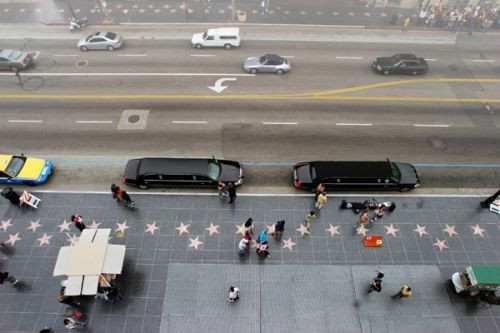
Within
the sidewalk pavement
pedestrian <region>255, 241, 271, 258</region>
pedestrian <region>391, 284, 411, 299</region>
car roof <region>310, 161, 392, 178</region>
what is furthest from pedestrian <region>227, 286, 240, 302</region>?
car roof <region>310, 161, 392, 178</region>

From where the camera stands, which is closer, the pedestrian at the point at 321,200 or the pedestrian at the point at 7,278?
the pedestrian at the point at 7,278

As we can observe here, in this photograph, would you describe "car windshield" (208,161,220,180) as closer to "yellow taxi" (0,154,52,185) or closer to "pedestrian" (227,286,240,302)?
"pedestrian" (227,286,240,302)

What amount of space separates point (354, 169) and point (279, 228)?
21.3 ft

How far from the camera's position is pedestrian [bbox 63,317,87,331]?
1445 centimetres

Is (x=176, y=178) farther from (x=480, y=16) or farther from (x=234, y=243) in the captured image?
(x=480, y=16)

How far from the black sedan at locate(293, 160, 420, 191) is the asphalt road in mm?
2078

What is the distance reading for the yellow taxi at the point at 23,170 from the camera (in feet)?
66.7

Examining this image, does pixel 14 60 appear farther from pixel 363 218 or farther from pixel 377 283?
pixel 377 283

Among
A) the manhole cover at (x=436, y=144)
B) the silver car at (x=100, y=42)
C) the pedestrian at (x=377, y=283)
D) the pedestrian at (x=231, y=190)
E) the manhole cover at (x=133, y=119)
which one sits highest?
the silver car at (x=100, y=42)

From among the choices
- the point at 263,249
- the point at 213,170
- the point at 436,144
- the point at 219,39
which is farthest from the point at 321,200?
the point at 219,39

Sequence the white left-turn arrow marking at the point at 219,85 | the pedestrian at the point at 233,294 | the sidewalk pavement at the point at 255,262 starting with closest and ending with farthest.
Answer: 1. the pedestrian at the point at 233,294
2. the sidewalk pavement at the point at 255,262
3. the white left-turn arrow marking at the point at 219,85

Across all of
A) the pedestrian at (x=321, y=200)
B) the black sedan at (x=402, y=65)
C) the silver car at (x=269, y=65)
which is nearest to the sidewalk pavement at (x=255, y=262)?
the pedestrian at (x=321, y=200)

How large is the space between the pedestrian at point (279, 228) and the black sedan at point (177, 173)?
423 cm

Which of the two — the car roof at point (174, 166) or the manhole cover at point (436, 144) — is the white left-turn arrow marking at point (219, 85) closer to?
the car roof at point (174, 166)
